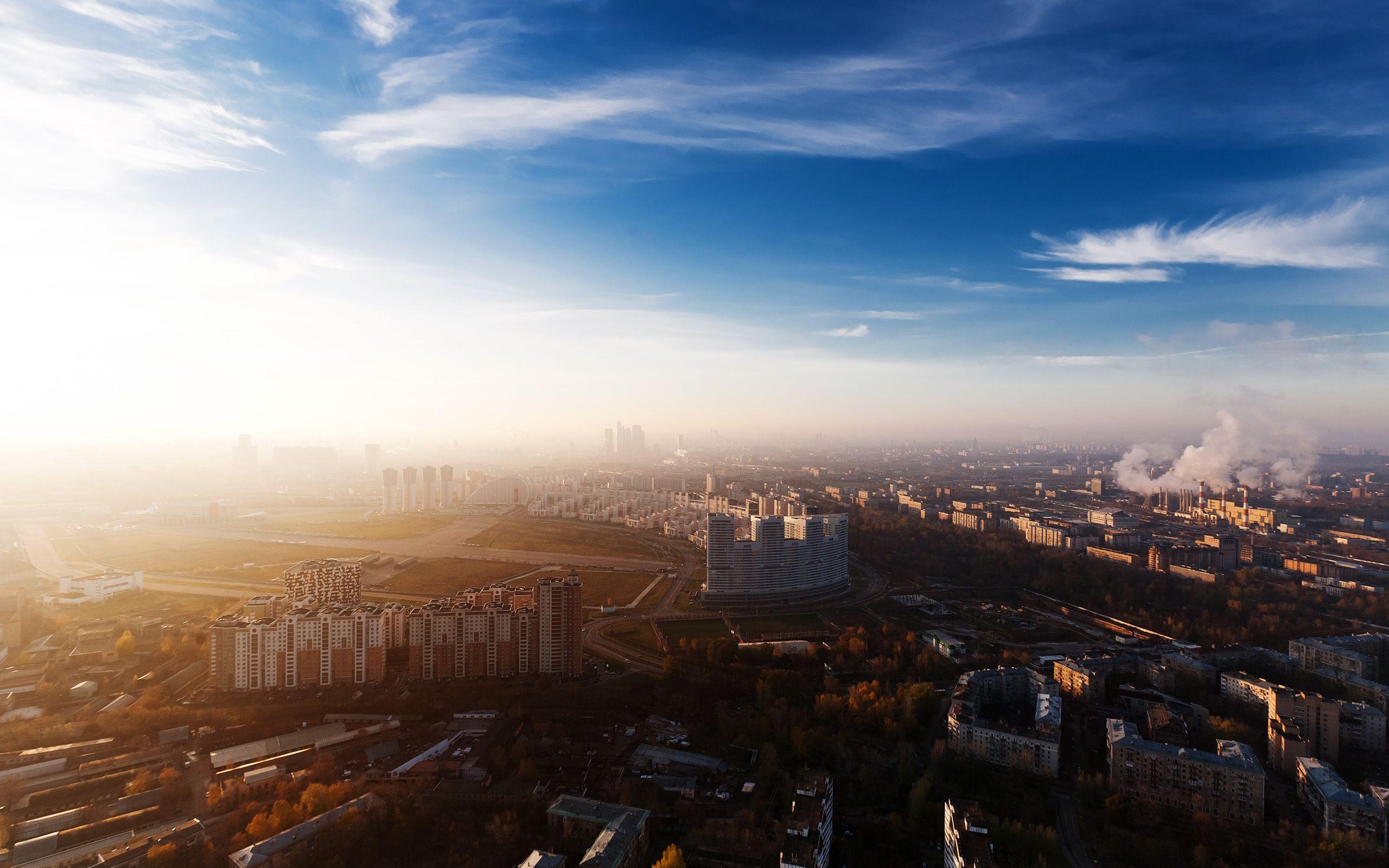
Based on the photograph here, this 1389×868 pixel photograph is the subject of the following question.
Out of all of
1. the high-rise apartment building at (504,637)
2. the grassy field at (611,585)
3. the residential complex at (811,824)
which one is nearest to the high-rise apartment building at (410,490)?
the grassy field at (611,585)

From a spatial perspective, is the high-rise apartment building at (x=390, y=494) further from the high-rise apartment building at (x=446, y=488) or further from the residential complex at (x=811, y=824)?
the residential complex at (x=811, y=824)

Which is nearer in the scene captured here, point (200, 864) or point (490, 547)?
point (200, 864)

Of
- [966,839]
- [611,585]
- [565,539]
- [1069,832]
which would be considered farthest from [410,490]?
[1069,832]

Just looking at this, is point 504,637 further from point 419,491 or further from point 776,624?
point 419,491

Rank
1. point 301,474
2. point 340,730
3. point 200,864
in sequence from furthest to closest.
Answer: point 301,474 → point 340,730 → point 200,864

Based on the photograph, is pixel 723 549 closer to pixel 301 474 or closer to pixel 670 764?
pixel 670 764

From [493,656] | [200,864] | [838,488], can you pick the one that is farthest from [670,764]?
[838,488]

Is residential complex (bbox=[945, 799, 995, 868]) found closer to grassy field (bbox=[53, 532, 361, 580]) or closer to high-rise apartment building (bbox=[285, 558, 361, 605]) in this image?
high-rise apartment building (bbox=[285, 558, 361, 605])
